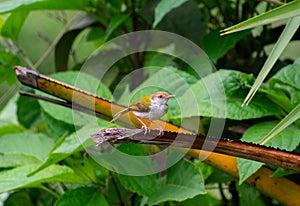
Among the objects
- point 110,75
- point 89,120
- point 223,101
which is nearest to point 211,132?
point 223,101

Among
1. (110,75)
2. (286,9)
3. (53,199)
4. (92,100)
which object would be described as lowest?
(53,199)

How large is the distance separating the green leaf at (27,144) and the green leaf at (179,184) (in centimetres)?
19

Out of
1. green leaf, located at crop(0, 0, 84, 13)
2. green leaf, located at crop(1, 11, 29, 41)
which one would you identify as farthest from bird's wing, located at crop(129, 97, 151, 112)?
green leaf, located at crop(1, 11, 29, 41)

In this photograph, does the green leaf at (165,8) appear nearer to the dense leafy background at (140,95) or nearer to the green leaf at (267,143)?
the dense leafy background at (140,95)

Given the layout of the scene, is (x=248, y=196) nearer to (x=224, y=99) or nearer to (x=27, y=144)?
(x=224, y=99)

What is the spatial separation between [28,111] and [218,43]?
1.14 ft

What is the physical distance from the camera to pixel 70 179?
686 millimetres

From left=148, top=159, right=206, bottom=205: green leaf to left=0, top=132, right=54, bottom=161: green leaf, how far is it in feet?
0.63

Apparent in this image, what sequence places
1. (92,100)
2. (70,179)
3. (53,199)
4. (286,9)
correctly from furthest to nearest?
(53,199) → (70,179) → (92,100) → (286,9)

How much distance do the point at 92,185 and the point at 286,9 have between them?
0.38 m

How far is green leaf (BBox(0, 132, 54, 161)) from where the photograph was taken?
2.53ft

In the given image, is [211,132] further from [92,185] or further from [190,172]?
[92,185]

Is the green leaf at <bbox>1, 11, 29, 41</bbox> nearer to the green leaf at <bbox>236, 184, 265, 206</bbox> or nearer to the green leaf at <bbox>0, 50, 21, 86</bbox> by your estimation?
the green leaf at <bbox>0, 50, 21, 86</bbox>

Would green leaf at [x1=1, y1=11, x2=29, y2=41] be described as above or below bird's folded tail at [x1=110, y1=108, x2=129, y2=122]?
below
